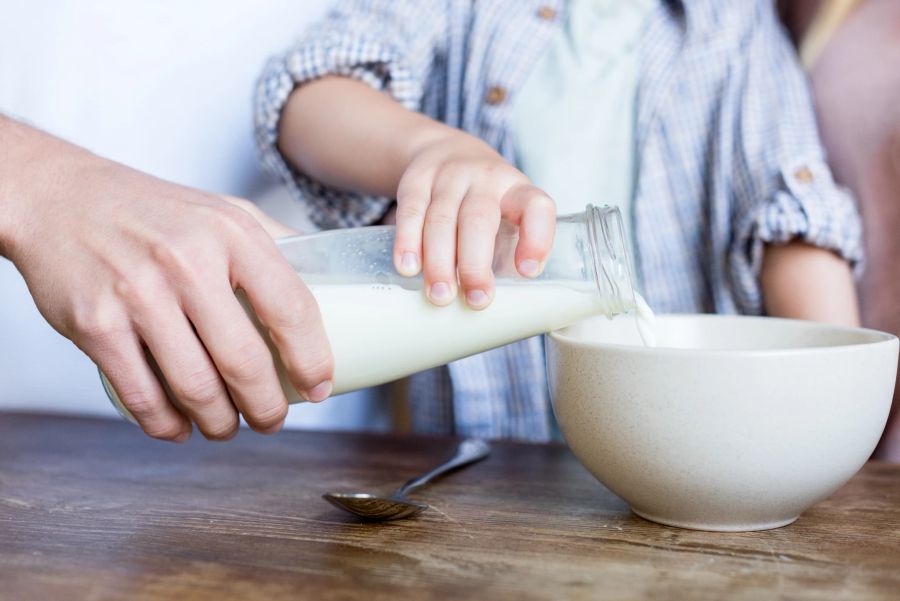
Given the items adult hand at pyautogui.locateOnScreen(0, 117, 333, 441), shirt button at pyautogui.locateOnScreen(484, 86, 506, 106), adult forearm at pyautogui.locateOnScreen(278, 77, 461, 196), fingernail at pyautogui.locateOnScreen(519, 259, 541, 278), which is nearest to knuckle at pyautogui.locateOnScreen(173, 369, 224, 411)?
adult hand at pyautogui.locateOnScreen(0, 117, 333, 441)

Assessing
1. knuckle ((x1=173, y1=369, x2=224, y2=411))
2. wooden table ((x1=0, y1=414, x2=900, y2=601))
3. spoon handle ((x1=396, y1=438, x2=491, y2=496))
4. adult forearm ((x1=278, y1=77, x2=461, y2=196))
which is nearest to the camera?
wooden table ((x1=0, y1=414, x2=900, y2=601))

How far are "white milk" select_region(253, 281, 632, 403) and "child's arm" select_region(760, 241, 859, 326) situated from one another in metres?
0.48

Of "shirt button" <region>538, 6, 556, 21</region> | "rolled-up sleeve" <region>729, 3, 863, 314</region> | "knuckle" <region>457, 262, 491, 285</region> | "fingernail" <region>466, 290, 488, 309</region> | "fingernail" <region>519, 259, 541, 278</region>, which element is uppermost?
"shirt button" <region>538, 6, 556, 21</region>

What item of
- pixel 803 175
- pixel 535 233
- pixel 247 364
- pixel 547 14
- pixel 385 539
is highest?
pixel 547 14

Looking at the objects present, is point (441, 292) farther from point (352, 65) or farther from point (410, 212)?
point (352, 65)

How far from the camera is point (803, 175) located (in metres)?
1.02

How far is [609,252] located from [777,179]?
51cm

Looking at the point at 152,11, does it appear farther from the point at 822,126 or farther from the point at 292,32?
the point at 822,126

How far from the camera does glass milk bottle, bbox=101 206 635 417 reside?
2.05 feet

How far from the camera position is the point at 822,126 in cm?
113

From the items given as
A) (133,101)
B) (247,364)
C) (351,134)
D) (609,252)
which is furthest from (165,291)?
(133,101)

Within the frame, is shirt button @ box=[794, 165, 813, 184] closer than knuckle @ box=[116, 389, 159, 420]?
No

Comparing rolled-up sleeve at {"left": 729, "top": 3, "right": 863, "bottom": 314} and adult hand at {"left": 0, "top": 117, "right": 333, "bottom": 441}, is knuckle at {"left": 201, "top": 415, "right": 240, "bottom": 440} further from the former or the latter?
rolled-up sleeve at {"left": 729, "top": 3, "right": 863, "bottom": 314}

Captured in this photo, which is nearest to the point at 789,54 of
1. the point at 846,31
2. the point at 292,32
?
the point at 846,31
